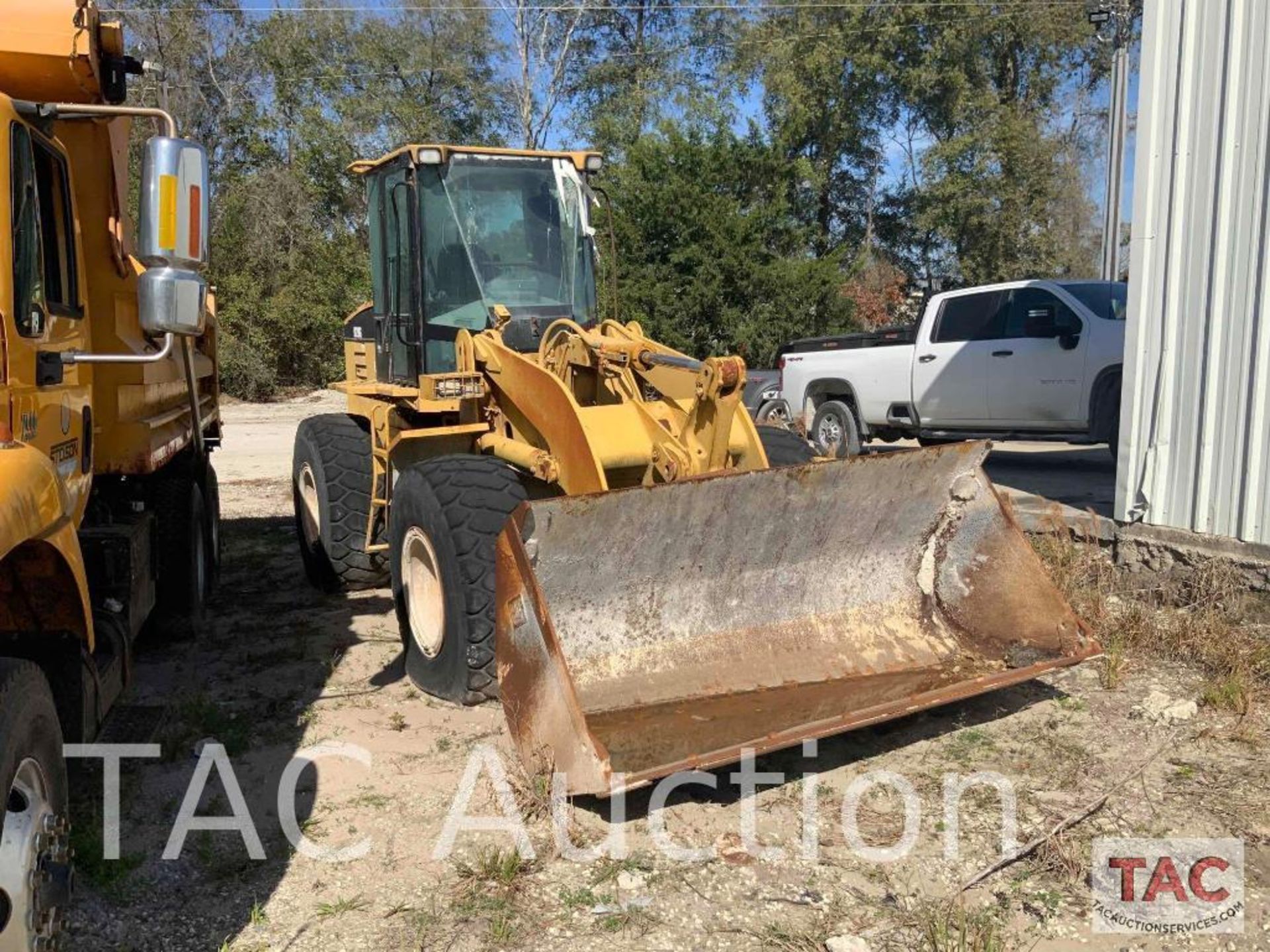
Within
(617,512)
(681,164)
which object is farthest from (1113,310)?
(681,164)

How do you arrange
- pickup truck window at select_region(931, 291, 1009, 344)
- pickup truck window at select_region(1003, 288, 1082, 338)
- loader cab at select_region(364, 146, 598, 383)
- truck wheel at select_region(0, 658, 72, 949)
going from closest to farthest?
truck wheel at select_region(0, 658, 72, 949) < loader cab at select_region(364, 146, 598, 383) < pickup truck window at select_region(1003, 288, 1082, 338) < pickup truck window at select_region(931, 291, 1009, 344)

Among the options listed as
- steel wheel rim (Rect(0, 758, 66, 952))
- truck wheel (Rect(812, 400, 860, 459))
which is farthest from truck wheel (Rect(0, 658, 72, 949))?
truck wheel (Rect(812, 400, 860, 459))

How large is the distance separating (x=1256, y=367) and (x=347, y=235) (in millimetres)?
25064

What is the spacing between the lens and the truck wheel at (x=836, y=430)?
1321 centimetres

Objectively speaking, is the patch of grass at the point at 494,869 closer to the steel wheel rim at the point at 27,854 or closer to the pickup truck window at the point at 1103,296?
the steel wheel rim at the point at 27,854

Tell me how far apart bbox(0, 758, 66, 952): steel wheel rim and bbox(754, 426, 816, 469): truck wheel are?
3787mm

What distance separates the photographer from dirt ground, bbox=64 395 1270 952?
326 cm

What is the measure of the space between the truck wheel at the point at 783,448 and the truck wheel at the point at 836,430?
6.90 meters

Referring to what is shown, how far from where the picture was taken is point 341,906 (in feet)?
11.0

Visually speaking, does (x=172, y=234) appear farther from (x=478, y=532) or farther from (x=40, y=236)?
(x=478, y=532)

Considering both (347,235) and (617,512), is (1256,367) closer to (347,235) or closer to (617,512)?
(617,512)

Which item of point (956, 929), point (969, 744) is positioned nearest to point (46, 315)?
point (956, 929)

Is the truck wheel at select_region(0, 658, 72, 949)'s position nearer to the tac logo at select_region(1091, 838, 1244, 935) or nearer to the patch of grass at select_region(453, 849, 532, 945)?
the patch of grass at select_region(453, 849, 532, 945)

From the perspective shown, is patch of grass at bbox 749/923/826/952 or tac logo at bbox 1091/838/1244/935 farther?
tac logo at bbox 1091/838/1244/935
